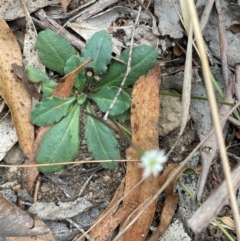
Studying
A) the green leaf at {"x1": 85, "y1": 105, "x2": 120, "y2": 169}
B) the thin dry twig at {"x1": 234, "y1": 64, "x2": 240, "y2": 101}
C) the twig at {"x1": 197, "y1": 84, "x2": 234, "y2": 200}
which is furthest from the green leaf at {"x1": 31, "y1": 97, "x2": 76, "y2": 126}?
the thin dry twig at {"x1": 234, "y1": 64, "x2": 240, "y2": 101}

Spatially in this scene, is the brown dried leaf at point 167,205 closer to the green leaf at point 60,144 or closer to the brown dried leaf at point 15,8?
the green leaf at point 60,144

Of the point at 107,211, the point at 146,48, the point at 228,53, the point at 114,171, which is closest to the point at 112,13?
the point at 146,48

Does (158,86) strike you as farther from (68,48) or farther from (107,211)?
(107,211)

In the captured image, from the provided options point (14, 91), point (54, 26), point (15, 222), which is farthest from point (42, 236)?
point (54, 26)

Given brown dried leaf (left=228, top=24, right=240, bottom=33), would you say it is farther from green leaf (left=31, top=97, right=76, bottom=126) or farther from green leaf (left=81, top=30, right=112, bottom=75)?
green leaf (left=31, top=97, right=76, bottom=126)

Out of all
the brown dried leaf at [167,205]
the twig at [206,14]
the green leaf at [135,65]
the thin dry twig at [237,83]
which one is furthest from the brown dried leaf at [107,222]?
the twig at [206,14]
